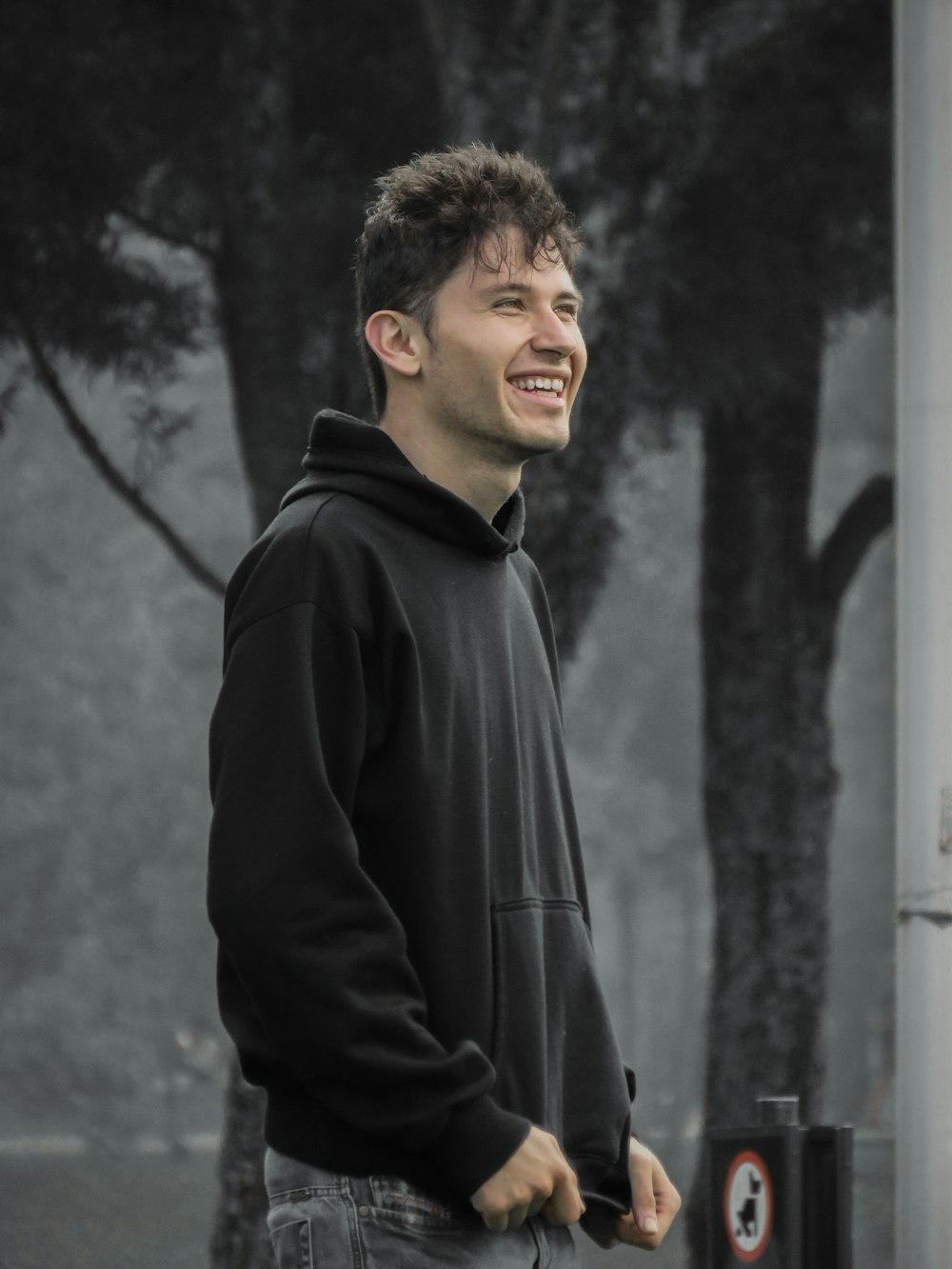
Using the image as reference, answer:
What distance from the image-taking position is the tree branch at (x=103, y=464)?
776 cm

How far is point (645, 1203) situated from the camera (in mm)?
1764

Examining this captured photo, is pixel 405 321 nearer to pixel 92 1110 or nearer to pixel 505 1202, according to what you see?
pixel 505 1202

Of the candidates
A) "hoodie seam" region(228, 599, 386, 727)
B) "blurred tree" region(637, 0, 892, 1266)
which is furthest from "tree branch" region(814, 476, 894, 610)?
Answer: "hoodie seam" region(228, 599, 386, 727)

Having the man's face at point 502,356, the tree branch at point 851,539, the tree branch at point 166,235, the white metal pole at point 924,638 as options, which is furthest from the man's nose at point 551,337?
the tree branch at point 851,539

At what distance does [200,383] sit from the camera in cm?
811

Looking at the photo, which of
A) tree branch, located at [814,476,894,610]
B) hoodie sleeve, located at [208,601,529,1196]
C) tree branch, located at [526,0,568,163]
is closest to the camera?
hoodie sleeve, located at [208,601,529,1196]

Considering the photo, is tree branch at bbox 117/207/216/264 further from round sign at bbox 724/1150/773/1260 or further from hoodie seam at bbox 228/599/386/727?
hoodie seam at bbox 228/599/386/727

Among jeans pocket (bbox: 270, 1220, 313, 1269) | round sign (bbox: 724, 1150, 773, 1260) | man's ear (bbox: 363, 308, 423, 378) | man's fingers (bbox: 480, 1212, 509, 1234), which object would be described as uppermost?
man's ear (bbox: 363, 308, 423, 378)

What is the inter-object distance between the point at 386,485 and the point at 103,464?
6617mm

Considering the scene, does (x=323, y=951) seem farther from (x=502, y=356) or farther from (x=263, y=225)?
(x=263, y=225)

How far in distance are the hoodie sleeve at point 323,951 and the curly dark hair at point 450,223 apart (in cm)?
41

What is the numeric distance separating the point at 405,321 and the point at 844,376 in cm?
798

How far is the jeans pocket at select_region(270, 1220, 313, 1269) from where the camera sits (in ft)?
5.18

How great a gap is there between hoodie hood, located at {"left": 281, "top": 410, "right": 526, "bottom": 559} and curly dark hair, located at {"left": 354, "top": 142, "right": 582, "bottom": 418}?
0.11 meters
